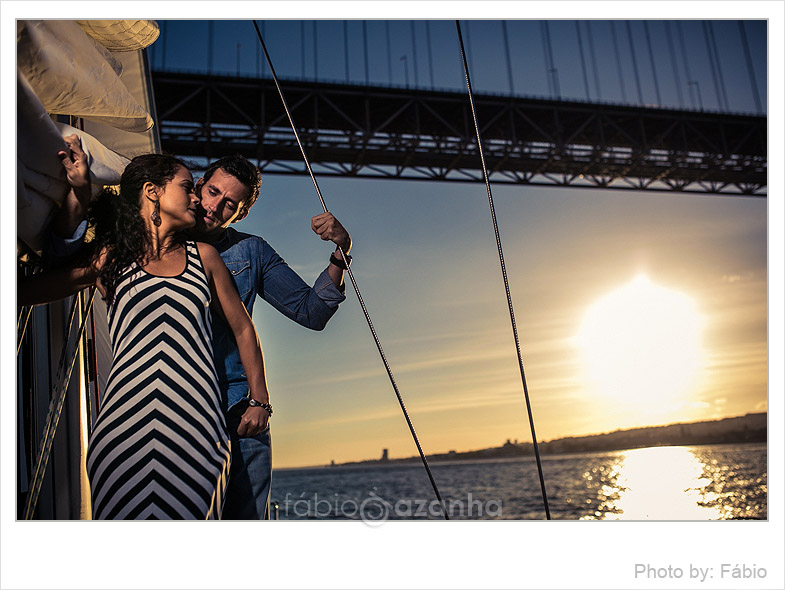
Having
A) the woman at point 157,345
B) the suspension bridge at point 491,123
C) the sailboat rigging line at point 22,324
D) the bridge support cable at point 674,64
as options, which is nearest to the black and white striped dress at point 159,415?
the woman at point 157,345

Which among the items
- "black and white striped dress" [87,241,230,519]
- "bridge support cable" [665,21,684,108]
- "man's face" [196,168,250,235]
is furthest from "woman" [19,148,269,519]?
"bridge support cable" [665,21,684,108]

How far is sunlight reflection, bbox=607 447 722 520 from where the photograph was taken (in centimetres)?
1171

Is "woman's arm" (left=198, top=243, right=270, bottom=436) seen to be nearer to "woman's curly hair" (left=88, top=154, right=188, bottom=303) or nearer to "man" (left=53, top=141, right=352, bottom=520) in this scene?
"man" (left=53, top=141, right=352, bottom=520)

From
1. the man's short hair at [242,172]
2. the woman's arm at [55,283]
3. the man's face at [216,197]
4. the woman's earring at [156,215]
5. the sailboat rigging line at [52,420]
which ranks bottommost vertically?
the sailboat rigging line at [52,420]

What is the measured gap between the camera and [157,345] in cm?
116

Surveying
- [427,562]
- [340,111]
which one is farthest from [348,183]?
[427,562]

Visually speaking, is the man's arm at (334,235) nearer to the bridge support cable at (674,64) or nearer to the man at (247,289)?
the man at (247,289)

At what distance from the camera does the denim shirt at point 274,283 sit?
1505mm

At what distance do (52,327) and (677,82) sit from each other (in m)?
9.81

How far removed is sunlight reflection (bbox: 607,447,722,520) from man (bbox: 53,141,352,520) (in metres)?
6.81

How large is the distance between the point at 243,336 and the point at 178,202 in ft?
0.95

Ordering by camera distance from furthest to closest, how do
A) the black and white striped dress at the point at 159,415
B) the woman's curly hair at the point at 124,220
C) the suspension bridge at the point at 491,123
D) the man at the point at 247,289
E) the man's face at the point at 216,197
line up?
the suspension bridge at the point at 491,123 → the man's face at the point at 216,197 → the man at the point at 247,289 → the woman's curly hair at the point at 124,220 → the black and white striped dress at the point at 159,415

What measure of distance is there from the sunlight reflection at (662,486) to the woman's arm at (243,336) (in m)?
6.96

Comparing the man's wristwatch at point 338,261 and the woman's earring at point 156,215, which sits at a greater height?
the woman's earring at point 156,215
